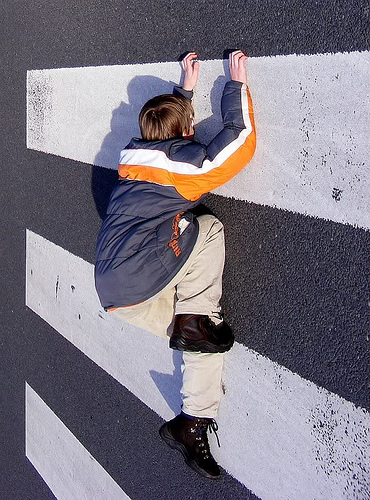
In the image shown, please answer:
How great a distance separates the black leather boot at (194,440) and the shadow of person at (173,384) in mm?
300

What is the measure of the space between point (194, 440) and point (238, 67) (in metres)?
1.81

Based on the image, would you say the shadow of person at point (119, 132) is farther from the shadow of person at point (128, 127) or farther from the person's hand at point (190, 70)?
the person's hand at point (190, 70)

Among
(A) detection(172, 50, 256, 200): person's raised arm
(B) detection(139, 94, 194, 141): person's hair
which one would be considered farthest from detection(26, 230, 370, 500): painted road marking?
(B) detection(139, 94, 194, 141): person's hair

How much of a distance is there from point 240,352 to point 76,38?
7.37 feet

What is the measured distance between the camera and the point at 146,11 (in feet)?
10.3

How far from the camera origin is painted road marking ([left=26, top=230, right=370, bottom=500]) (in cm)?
240

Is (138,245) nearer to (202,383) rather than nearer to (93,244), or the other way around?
(202,383)

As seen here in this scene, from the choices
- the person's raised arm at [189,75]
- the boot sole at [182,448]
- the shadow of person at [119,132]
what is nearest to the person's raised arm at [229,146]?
the person's raised arm at [189,75]

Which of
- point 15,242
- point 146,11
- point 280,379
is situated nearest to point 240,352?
point 280,379

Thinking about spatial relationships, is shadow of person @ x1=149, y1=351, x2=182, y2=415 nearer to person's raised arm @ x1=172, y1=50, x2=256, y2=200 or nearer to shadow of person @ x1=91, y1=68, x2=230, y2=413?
shadow of person @ x1=91, y1=68, x2=230, y2=413

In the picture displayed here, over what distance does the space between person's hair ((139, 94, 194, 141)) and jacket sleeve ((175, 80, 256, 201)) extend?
21cm

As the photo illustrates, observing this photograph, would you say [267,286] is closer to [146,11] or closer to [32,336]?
[146,11]

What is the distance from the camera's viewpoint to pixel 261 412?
271 centimetres

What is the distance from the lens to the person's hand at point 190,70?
2820 mm
